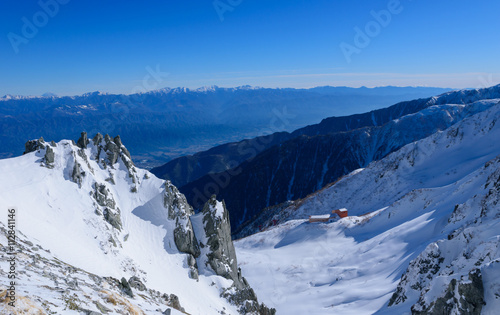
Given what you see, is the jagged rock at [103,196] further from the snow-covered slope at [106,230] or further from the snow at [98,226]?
the snow at [98,226]

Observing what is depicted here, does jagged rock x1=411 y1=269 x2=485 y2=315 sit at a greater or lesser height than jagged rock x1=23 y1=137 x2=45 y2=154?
lesser

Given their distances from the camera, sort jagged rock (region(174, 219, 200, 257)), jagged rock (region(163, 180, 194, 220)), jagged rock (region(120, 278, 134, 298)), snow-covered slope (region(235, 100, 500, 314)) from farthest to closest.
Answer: jagged rock (region(163, 180, 194, 220)) < jagged rock (region(174, 219, 200, 257)) < jagged rock (region(120, 278, 134, 298)) < snow-covered slope (region(235, 100, 500, 314))

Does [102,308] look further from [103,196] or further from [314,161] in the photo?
[314,161]

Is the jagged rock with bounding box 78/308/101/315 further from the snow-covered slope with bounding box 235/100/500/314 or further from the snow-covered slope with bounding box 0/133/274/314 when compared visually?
the snow-covered slope with bounding box 235/100/500/314

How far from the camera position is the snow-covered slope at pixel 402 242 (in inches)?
683

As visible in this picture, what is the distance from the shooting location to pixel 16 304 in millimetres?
10664

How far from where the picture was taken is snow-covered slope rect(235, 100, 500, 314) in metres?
17.3

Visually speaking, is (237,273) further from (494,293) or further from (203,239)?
(494,293)

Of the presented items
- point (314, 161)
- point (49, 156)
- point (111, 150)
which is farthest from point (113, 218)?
point (314, 161)

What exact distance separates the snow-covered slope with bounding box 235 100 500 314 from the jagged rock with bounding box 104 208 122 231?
24.5 meters

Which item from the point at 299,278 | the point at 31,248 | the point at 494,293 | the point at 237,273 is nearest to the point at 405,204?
the point at 299,278

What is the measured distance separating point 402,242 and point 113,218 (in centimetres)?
4086

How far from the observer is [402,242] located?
4175 cm

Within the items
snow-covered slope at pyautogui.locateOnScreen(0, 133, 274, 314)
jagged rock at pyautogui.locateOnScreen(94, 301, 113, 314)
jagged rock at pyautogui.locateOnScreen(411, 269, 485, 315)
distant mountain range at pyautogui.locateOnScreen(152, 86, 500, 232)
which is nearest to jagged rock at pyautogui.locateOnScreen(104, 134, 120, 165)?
snow-covered slope at pyautogui.locateOnScreen(0, 133, 274, 314)
